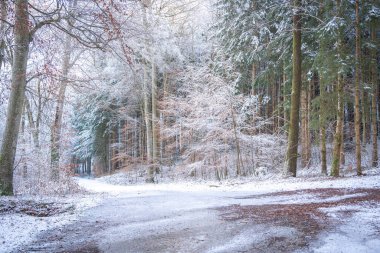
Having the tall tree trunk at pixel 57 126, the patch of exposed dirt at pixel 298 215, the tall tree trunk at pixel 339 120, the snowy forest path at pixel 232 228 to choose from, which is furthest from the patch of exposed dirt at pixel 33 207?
the tall tree trunk at pixel 339 120

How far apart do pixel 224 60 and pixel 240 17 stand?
2810 mm

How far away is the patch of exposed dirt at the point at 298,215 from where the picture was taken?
3.71 metres

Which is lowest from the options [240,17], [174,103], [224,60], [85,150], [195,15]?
[85,150]

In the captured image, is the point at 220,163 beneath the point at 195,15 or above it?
beneath

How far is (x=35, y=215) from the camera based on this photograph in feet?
20.9

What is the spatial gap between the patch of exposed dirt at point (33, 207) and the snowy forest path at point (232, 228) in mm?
749

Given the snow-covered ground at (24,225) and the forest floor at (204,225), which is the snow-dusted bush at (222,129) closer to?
the forest floor at (204,225)

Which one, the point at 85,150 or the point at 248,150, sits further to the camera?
the point at 85,150

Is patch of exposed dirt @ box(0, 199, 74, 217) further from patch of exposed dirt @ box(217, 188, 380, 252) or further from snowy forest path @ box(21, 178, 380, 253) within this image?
patch of exposed dirt @ box(217, 188, 380, 252)

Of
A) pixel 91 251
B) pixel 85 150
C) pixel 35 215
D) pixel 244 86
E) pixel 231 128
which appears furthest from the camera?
pixel 85 150

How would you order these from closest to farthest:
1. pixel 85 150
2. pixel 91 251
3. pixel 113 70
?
pixel 91 251 → pixel 113 70 → pixel 85 150

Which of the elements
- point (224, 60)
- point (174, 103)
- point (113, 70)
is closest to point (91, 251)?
point (174, 103)

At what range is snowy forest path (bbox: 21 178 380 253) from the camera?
372cm

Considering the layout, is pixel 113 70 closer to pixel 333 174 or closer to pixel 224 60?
pixel 224 60
